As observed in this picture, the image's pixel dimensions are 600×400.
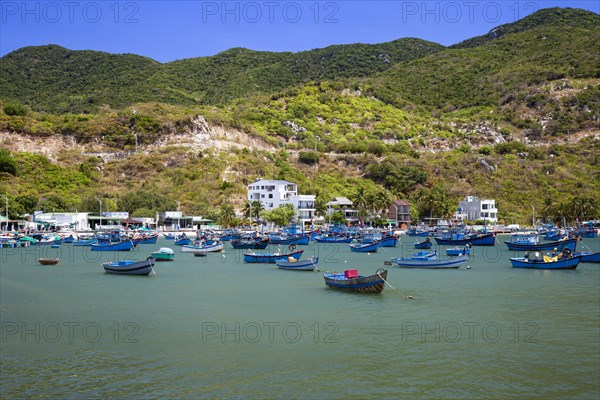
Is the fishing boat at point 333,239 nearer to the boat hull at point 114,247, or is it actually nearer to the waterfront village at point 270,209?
the waterfront village at point 270,209

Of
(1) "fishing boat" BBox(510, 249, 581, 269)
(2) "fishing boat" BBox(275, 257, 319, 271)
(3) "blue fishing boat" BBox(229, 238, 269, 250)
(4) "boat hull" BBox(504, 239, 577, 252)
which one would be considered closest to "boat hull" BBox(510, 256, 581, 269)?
(1) "fishing boat" BBox(510, 249, 581, 269)

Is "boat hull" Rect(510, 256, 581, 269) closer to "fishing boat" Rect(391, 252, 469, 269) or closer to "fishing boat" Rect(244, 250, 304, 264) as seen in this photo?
"fishing boat" Rect(391, 252, 469, 269)

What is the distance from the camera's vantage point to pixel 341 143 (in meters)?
153

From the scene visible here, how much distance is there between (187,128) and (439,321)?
116 metres

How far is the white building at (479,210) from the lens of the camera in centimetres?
11838

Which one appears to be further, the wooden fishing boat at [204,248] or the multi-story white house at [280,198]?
the multi-story white house at [280,198]

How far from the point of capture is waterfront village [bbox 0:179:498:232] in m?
97.6

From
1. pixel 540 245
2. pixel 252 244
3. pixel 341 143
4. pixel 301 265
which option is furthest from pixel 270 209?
pixel 301 265

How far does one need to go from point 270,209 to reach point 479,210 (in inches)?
1639

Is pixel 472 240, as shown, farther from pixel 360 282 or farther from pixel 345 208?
pixel 360 282

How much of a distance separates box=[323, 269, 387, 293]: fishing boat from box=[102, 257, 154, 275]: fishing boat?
606 inches

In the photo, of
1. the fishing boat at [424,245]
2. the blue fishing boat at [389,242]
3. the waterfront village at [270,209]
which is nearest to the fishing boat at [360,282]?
the fishing boat at [424,245]

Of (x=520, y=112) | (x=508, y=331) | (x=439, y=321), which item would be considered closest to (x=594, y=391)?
(x=508, y=331)

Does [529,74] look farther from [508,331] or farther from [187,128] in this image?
[508,331]
